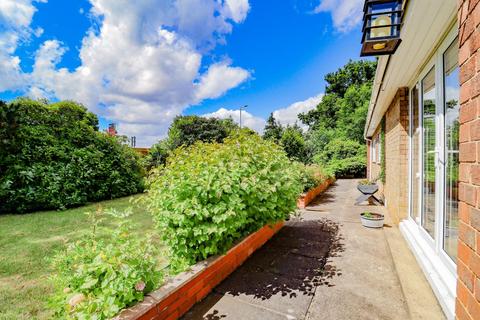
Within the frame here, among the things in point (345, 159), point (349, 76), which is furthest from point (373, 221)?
point (349, 76)

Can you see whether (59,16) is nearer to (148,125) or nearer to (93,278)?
(93,278)

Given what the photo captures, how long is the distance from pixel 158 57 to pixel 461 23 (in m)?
9.44

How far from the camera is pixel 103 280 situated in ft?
6.24

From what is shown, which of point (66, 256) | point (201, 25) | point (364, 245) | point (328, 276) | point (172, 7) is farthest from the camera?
point (201, 25)

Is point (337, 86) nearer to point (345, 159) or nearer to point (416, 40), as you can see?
point (345, 159)

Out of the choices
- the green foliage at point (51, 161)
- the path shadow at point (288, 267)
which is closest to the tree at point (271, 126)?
the green foliage at point (51, 161)

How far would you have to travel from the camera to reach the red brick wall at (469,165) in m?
1.14

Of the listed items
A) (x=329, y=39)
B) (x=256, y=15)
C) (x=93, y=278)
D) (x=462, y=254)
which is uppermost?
(x=256, y=15)

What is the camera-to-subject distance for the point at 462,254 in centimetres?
130

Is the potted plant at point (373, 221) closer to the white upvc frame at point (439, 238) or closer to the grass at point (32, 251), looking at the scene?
the white upvc frame at point (439, 238)

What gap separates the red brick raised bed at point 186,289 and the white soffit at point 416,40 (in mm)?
3268

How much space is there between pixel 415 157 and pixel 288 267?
9.54 ft

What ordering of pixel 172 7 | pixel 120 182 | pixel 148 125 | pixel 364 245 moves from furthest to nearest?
pixel 148 125 → pixel 120 182 → pixel 172 7 → pixel 364 245

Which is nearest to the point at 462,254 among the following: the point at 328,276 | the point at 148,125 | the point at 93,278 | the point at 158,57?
the point at 328,276
